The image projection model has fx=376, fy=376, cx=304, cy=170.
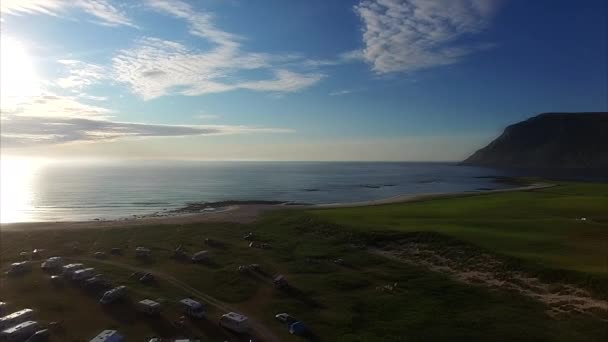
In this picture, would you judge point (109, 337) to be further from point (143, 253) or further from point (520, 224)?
point (520, 224)

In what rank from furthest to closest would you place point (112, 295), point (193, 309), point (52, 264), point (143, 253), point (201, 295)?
point (143, 253)
point (52, 264)
point (201, 295)
point (112, 295)
point (193, 309)

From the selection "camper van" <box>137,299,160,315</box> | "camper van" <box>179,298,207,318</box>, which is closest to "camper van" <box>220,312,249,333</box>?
"camper van" <box>179,298,207,318</box>

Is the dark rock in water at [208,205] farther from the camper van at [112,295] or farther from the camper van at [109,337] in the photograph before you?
the camper van at [109,337]

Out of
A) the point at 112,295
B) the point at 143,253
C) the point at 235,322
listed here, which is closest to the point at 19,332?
the point at 112,295

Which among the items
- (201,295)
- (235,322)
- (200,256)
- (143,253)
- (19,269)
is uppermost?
(200,256)

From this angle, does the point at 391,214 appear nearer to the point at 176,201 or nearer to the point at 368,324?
the point at 368,324

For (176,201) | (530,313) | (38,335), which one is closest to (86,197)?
(176,201)

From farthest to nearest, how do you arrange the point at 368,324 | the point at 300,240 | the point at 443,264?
the point at 300,240 → the point at 443,264 → the point at 368,324
